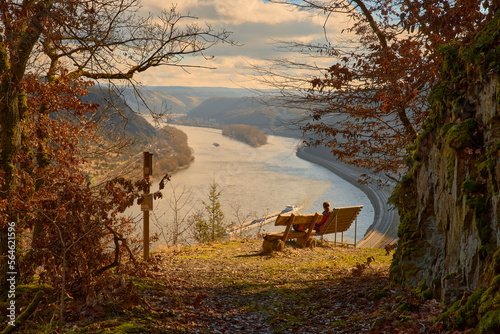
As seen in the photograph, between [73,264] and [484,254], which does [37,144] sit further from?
[484,254]

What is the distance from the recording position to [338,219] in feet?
37.7

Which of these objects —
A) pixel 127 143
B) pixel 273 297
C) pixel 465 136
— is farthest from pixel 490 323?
pixel 127 143

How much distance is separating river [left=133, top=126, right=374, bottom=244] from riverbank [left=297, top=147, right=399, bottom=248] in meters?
0.89

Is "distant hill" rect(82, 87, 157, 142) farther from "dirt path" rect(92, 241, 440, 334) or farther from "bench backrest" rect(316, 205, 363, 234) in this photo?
"bench backrest" rect(316, 205, 363, 234)

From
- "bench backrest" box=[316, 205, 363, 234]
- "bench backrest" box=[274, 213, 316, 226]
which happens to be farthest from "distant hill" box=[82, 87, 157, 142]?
"bench backrest" box=[316, 205, 363, 234]

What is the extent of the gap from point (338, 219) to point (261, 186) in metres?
35.0

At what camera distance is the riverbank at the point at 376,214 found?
110ft

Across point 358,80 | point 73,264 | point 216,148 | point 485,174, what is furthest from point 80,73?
point 216,148

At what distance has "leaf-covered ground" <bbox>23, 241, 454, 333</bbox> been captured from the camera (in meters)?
4.11

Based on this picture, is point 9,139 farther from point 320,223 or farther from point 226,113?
point 226,113

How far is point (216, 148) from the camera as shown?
2923 inches

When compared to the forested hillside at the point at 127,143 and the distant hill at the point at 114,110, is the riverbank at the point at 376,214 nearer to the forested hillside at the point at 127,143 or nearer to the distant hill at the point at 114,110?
the forested hillside at the point at 127,143

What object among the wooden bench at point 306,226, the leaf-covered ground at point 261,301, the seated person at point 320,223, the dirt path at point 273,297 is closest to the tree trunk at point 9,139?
the leaf-covered ground at point 261,301

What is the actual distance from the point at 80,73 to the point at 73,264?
311 cm
